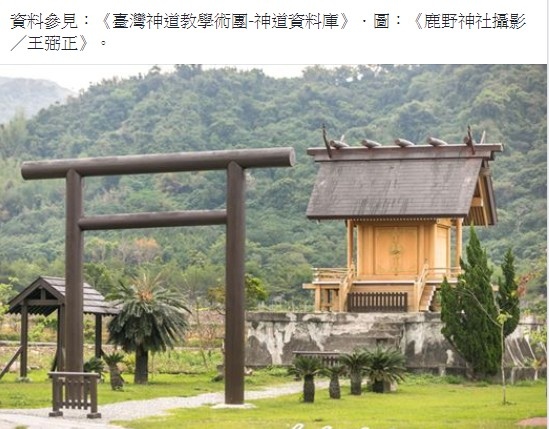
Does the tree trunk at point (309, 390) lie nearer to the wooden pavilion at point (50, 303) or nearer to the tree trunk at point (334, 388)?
the tree trunk at point (334, 388)

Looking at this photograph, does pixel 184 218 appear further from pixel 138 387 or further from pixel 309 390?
pixel 138 387

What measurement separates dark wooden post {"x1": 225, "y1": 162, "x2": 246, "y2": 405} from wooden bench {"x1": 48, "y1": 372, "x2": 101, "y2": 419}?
2085mm

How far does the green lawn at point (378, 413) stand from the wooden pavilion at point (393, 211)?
7.44m

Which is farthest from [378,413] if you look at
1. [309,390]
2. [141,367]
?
[141,367]

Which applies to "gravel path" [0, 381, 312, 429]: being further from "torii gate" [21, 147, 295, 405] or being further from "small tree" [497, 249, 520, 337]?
"small tree" [497, 249, 520, 337]

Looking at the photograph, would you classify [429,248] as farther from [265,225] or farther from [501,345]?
[265,225]

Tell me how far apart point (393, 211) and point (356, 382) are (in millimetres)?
8645

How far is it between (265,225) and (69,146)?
1595 centimetres

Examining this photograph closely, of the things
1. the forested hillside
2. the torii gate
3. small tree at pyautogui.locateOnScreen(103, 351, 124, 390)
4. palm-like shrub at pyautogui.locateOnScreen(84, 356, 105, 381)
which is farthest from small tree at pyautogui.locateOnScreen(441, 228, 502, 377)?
the forested hillside

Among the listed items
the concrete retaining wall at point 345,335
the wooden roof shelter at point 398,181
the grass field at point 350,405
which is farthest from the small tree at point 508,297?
the wooden roof shelter at point 398,181

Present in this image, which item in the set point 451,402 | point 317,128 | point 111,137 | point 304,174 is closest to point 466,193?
point 451,402

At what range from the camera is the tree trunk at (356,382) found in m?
21.9

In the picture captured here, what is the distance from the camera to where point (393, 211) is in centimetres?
2995

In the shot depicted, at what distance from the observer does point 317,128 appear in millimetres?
63406
